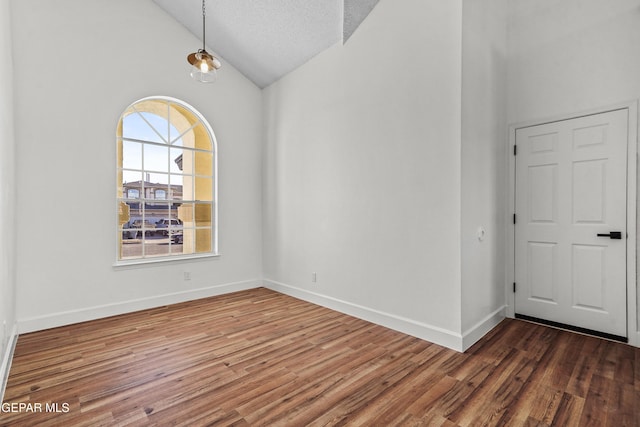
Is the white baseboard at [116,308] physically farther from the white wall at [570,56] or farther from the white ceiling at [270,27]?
the white wall at [570,56]

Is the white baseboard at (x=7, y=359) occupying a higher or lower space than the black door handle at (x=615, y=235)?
lower

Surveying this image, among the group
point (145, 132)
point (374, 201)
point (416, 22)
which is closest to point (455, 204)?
point (374, 201)

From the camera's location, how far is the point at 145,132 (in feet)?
13.4

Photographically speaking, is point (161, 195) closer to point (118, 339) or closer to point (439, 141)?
point (118, 339)

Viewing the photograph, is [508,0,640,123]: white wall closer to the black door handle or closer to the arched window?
the black door handle

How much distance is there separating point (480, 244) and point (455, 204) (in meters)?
0.62

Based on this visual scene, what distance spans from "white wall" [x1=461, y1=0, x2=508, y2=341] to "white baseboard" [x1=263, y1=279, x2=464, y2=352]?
0.16 m

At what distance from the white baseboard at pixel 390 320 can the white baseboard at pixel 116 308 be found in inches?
40.5

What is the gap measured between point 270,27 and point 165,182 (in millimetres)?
2425

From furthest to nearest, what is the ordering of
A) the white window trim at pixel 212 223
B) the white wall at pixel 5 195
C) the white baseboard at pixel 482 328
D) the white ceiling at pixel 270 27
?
the white window trim at pixel 212 223 → the white ceiling at pixel 270 27 → the white baseboard at pixel 482 328 → the white wall at pixel 5 195

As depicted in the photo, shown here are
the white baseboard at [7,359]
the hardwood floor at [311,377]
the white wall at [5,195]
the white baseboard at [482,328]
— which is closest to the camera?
the hardwood floor at [311,377]

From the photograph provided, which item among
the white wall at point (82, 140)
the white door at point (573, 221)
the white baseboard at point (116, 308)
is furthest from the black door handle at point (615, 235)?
the white wall at point (82, 140)

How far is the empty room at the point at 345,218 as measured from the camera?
7.20 ft

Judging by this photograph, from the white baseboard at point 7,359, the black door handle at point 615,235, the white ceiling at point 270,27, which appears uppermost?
the white ceiling at point 270,27
